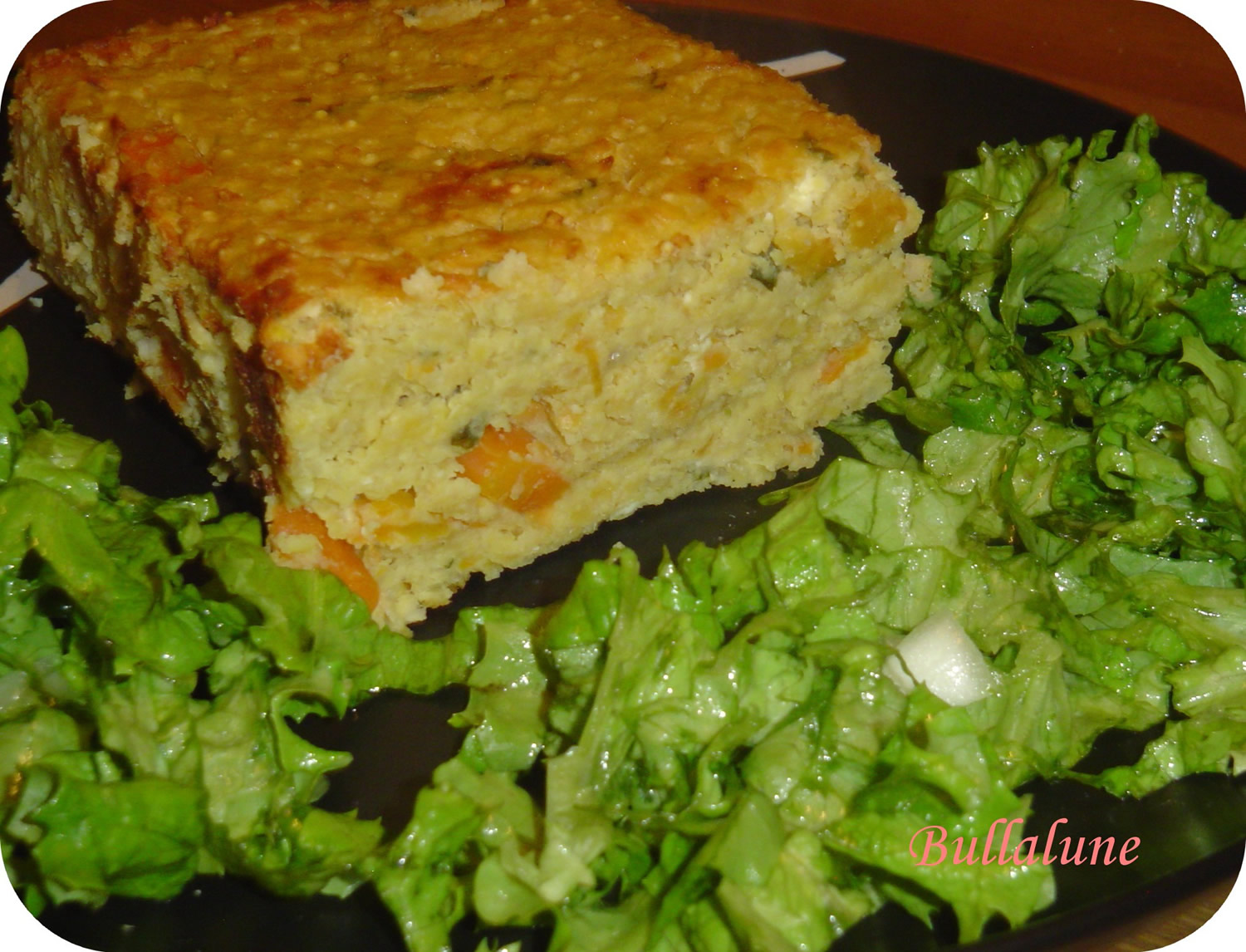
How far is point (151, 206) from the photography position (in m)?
3.07

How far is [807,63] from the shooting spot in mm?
4938

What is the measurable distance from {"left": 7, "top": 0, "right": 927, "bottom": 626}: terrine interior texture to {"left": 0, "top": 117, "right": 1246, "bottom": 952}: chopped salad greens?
0.31m

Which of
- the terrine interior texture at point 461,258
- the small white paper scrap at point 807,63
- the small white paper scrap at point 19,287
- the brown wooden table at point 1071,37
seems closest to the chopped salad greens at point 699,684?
the terrine interior texture at point 461,258

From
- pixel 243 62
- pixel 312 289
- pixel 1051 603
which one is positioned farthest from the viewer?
pixel 243 62

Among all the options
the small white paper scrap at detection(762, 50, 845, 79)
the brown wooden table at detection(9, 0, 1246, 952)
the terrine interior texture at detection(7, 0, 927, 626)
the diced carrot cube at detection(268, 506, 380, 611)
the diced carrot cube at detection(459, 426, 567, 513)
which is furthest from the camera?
the brown wooden table at detection(9, 0, 1246, 952)

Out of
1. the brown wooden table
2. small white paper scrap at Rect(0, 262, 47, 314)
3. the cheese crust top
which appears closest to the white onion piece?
the cheese crust top

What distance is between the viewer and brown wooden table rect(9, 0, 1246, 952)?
5453 mm

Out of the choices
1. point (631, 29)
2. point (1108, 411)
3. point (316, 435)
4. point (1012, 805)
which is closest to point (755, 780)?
point (1012, 805)

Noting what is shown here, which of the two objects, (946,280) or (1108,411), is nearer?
(1108,411)

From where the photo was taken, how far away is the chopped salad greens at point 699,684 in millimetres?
2355

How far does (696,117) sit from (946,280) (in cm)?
122

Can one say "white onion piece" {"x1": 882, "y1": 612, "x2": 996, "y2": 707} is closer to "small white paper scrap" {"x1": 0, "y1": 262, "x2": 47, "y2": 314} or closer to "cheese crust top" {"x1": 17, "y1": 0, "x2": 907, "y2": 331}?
"cheese crust top" {"x1": 17, "y1": 0, "x2": 907, "y2": 331}

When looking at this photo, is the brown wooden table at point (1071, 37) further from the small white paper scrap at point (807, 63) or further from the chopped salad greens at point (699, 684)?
the chopped salad greens at point (699, 684)

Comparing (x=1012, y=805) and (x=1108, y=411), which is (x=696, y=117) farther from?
(x=1012, y=805)
